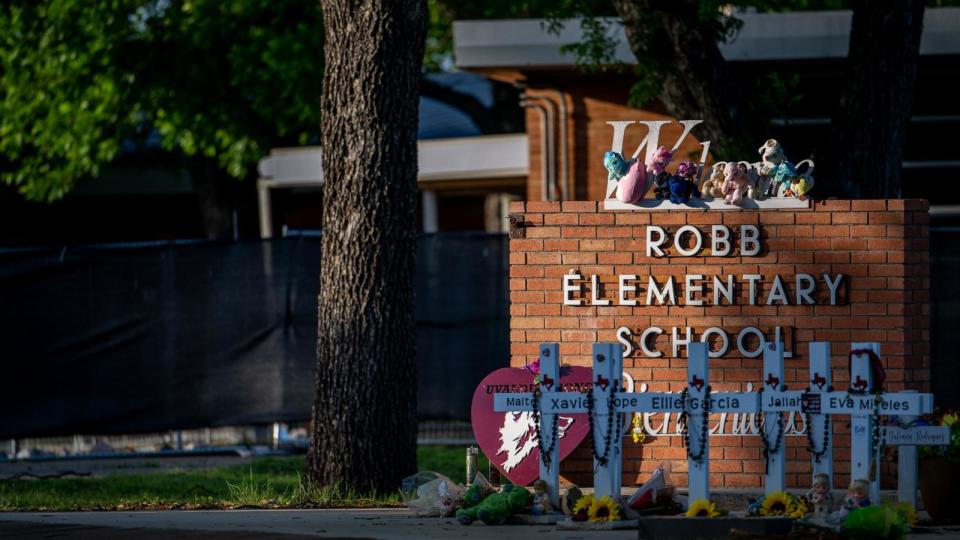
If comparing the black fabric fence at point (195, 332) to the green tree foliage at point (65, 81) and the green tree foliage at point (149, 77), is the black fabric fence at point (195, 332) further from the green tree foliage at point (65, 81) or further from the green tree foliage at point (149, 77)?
the green tree foliage at point (65, 81)

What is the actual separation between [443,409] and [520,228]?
5.68 metres

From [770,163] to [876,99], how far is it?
3.11 m

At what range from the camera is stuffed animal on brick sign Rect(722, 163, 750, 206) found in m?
10.6

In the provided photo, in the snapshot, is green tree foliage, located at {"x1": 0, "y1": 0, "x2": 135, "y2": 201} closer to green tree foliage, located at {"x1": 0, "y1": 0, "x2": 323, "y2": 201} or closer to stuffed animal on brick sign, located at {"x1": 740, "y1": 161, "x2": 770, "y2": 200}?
green tree foliage, located at {"x1": 0, "y1": 0, "x2": 323, "y2": 201}

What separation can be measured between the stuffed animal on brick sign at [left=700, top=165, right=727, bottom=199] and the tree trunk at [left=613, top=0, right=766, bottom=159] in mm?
2628

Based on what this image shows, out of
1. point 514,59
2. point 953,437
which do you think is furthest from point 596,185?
point 953,437

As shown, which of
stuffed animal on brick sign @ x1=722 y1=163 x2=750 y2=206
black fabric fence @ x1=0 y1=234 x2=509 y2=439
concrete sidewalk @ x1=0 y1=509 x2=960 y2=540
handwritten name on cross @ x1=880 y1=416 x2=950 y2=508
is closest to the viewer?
concrete sidewalk @ x1=0 y1=509 x2=960 y2=540

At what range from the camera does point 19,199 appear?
34.4m

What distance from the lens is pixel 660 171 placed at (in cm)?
1082

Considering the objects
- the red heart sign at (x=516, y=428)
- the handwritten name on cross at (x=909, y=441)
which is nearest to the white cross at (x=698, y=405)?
the handwritten name on cross at (x=909, y=441)

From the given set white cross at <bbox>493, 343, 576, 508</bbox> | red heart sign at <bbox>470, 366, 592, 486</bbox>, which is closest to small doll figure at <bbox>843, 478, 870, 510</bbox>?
white cross at <bbox>493, 343, 576, 508</bbox>

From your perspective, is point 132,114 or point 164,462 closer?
point 164,462

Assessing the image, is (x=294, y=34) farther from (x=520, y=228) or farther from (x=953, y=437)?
(x=953, y=437)

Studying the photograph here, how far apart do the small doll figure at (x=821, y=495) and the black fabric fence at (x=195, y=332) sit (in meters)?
7.14
